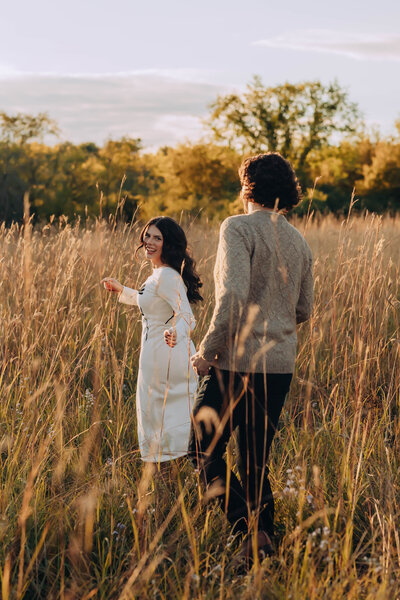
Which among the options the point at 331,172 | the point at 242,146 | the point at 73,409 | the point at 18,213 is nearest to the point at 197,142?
the point at 242,146

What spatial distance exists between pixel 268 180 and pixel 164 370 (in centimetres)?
105

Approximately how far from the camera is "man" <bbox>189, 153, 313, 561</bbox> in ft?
7.06

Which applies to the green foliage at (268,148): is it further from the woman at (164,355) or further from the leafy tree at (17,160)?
the woman at (164,355)

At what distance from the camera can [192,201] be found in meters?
27.7

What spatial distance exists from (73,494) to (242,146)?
29161 millimetres

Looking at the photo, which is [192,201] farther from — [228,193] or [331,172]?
[331,172]


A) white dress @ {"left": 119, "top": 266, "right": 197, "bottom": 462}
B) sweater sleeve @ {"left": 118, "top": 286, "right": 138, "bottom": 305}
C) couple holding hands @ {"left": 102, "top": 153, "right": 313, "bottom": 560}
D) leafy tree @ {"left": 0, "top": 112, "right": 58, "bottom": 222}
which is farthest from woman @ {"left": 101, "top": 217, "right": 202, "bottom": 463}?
leafy tree @ {"left": 0, "top": 112, "right": 58, "bottom": 222}

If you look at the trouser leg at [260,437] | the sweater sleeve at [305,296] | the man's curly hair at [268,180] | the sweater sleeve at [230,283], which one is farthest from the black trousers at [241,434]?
the man's curly hair at [268,180]

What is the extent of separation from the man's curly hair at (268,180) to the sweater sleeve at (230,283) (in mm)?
187

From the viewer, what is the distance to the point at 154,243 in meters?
2.89

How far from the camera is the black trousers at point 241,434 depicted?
2240mm

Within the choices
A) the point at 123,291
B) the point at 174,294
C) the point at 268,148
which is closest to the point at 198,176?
the point at 268,148

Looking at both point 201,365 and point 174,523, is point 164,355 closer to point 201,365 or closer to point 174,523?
point 201,365

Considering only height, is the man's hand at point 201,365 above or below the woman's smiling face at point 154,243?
below
